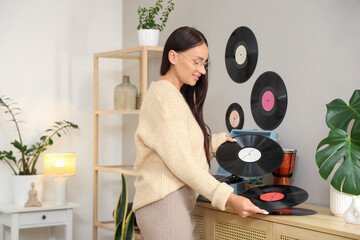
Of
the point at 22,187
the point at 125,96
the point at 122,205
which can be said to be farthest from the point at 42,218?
the point at 125,96

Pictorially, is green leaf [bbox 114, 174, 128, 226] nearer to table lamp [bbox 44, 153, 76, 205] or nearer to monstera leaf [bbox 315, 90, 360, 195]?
table lamp [bbox 44, 153, 76, 205]

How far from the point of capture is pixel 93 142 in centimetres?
453

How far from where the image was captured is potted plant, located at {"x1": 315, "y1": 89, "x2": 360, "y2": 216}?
7.23 ft

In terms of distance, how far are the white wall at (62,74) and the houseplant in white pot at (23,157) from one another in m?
0.06

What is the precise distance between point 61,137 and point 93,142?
28cm

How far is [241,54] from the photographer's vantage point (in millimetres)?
3346

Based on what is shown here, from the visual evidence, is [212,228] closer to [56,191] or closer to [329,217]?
[329,217]

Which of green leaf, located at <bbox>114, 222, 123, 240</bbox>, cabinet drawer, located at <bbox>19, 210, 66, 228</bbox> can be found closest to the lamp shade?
cabinet drawer, located at <bbox>19, 210, 66, 228</bbox>

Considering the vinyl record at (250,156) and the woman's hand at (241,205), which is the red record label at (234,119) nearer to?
the vinyl record at (250,156)

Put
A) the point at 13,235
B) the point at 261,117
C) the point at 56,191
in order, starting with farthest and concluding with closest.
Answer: the point at 56,191 → the point at 13,235 → the point at 261,117

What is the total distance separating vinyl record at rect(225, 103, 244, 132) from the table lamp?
4.70ft

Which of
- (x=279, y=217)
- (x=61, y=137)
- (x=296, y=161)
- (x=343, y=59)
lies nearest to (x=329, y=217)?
(x=279, y=217)

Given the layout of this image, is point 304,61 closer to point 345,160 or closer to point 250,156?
point 250,156

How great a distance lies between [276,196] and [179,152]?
585mm
